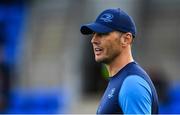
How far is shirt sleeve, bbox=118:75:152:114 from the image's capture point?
15.4ft

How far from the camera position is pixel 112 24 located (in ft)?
16.9

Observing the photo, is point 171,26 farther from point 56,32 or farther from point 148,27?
point 56,32

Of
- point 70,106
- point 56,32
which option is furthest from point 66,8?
point 70,106

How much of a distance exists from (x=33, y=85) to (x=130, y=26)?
961 centimetres

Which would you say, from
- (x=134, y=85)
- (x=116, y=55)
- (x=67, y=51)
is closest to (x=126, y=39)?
(x=116, y=55)

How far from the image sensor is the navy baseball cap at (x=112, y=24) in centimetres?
513

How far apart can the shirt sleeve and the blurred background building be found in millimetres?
7130

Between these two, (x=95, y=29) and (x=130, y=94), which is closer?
(x=130, y=94)

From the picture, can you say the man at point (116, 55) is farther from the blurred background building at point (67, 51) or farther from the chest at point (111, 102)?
the blurred background building at point (67, 51)

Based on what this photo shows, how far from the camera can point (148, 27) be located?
47.5ft

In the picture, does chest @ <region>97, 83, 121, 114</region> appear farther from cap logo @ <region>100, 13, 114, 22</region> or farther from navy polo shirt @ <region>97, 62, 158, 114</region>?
cap logo @ <region>100, 13, 114, 22</region>

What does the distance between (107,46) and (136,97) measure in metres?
0.57

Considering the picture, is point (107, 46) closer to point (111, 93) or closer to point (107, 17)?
point (107, 17)

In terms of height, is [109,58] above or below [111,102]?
above
